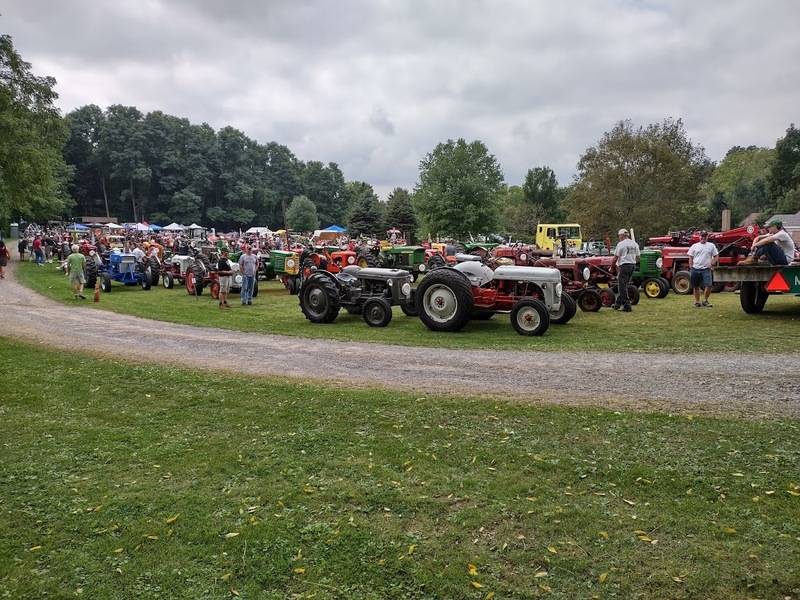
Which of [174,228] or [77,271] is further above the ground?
[174,228]

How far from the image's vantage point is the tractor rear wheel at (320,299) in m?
12.9

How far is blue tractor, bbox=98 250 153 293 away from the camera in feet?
70.7

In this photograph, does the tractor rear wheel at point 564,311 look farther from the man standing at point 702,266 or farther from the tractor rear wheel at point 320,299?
the tractor rear wheel at point 320,299

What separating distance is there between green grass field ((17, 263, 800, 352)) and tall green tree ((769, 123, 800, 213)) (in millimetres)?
51132

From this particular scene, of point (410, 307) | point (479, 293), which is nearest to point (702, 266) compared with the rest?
point (479, 293)

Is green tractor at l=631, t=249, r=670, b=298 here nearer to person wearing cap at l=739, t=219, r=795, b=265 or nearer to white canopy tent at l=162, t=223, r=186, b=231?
person wearing cap at l=739, t=219, r=795, b=265

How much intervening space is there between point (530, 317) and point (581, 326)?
1.50 metres

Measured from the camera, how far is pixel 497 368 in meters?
8.05

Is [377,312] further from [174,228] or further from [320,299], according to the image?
[174,228]

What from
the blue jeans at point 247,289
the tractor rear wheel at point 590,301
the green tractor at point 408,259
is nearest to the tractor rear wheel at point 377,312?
the tractor rear wheel at point 590,301

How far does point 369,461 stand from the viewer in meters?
4.93

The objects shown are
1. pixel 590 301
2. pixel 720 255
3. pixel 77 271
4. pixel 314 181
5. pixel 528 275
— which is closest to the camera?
pixel 528 275

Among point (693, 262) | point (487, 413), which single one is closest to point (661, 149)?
point (693, 262)

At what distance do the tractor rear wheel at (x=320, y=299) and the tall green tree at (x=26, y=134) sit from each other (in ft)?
62.6
